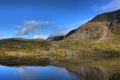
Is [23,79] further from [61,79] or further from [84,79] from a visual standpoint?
[84,79]

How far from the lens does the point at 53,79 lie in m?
117

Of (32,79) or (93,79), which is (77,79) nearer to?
(93,79)

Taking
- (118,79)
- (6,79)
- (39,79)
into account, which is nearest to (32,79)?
(39,79)

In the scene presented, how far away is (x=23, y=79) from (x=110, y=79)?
36.9 m

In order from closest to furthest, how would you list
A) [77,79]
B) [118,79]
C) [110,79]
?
[118,79], [110,79], [77,79]

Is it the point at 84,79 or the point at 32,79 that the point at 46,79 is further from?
the point at 84,79

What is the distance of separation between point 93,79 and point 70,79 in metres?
9.74

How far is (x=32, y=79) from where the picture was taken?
118875 mm

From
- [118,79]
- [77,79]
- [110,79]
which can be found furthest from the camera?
[77,79]

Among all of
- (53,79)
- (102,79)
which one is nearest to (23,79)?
(53,79)

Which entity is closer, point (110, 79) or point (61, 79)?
point (110, 79)

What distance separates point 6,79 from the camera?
119 m

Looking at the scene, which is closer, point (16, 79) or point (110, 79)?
point (110, 79)

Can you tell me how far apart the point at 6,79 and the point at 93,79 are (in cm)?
3687
